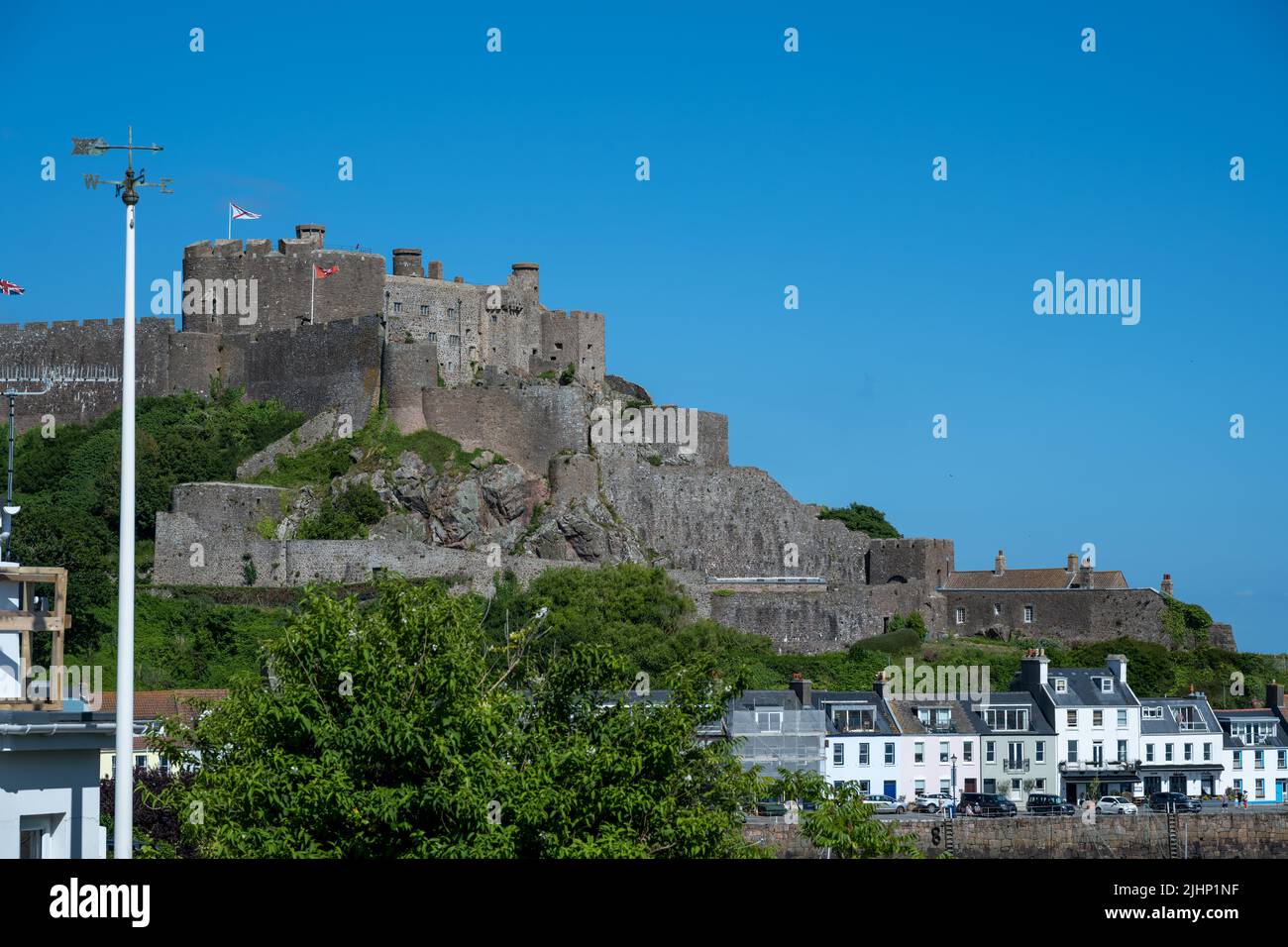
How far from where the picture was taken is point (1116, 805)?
46094 mm

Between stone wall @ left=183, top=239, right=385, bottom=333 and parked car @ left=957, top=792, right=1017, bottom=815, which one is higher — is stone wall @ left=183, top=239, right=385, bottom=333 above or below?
above

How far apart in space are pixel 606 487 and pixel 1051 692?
1643 centimetres

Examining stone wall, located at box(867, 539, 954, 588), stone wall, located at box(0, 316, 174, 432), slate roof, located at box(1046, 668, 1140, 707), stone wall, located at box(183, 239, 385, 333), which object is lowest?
slate roof, located at box(1046, 668, 1140, 707)

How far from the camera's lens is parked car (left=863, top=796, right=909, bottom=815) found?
1678 inches

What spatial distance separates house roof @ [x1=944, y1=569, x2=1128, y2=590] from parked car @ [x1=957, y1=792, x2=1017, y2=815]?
18323 mm

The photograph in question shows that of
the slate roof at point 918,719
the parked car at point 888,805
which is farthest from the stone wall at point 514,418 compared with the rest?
the parked car at point 888,805

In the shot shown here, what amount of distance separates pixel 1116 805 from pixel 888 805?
17.5 feet

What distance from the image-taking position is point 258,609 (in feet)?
167

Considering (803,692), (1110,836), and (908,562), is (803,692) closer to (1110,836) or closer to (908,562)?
(1110,836)

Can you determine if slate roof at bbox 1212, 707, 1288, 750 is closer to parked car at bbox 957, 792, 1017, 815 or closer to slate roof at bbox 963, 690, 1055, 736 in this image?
slate roof at bbox 963, 690, 1055, 736

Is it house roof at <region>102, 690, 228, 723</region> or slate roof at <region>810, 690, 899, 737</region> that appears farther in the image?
slate roof at <region>810, 690, 899, 737</region>

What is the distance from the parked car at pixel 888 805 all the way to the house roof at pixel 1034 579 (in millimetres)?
19320

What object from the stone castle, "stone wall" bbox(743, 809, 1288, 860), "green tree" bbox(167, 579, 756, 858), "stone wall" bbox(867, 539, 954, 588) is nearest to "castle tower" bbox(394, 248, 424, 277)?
the stone castle
